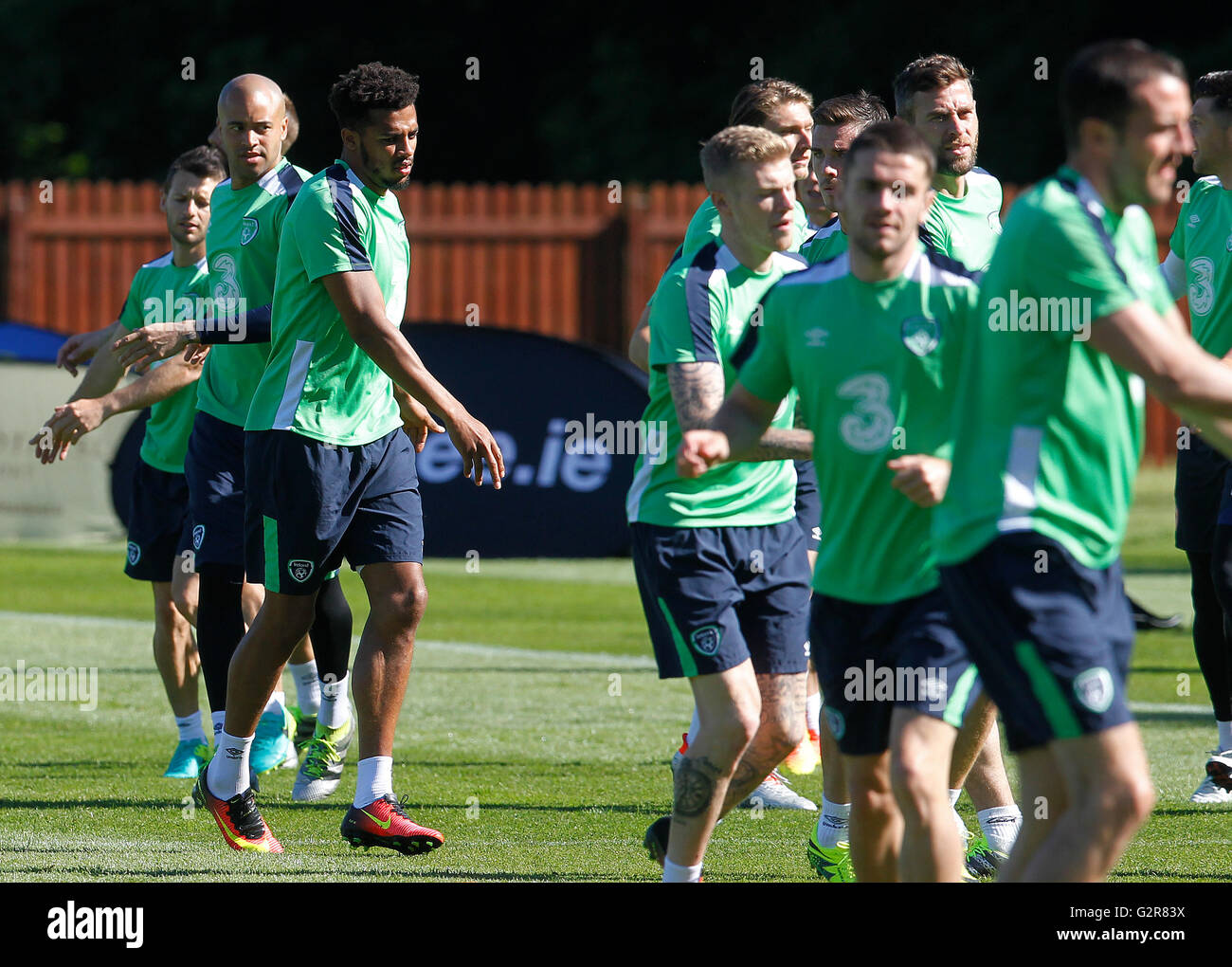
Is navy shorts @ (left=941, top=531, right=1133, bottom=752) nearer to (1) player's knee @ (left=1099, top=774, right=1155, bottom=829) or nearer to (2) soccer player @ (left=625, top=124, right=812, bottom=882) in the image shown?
(1) player's knee @ (left=1099, top=774, right=1155, bottom=829)

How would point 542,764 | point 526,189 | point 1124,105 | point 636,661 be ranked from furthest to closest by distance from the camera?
point 526,189 < point 636,661 < point 542,764 < point 1124,105

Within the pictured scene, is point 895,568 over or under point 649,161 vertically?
under

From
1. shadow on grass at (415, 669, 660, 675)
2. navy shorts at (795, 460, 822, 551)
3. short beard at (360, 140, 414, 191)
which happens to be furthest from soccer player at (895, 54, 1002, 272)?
shadow on grass at (415, 669, 660, 675)

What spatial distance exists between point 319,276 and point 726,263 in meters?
1.44

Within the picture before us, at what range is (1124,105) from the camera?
12.7ft

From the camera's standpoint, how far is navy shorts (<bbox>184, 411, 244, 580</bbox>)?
7055mm

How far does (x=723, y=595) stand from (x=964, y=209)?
1704 mm

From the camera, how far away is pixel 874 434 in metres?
4.56

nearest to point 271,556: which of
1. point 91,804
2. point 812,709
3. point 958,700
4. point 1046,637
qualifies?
point 91,804

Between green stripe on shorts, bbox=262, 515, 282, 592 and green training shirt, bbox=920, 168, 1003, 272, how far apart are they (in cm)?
223

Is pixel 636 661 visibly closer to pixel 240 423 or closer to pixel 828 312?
pixel 240 423

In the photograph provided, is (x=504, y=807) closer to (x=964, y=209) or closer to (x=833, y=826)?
(x=833, y=826)

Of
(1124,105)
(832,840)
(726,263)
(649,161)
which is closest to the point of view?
(1124,105)
